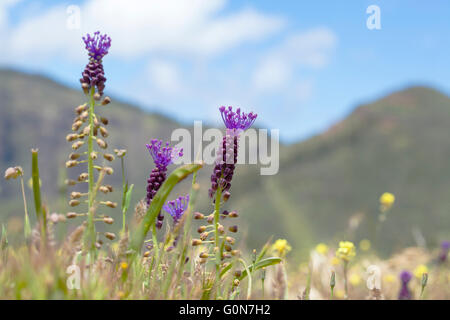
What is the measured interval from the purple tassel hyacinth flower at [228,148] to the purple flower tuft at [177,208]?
399mm

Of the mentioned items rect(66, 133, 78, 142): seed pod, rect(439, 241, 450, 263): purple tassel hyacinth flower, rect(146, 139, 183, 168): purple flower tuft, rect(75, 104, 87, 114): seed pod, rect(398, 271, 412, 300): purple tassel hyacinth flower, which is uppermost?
rect(75, 104, 87, 114): seed pod

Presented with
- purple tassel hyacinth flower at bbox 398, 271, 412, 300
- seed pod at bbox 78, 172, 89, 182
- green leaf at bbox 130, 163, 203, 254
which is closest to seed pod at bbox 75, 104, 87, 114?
seed pod at bbox 78, 172, 89, 182

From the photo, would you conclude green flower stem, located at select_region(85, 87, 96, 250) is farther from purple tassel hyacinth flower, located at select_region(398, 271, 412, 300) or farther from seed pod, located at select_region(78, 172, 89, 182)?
purple tassel hyacinth flower, located at select_region(398, 271, 412, 300)

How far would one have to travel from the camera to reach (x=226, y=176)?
10.4 ft

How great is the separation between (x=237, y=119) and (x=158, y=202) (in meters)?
0.69

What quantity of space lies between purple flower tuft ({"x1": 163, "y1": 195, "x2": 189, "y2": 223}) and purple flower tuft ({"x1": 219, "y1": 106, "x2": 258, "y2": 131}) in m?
0.65

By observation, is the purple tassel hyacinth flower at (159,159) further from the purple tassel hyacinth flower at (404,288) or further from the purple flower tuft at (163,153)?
the purple tassel hyacinth flower at (404,288)

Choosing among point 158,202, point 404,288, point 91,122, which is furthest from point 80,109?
point 404,288

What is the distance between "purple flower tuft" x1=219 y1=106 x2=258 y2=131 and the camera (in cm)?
316

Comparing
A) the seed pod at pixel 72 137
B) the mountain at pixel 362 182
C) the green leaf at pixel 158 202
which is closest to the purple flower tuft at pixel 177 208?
the green leaf at pixel 158 202

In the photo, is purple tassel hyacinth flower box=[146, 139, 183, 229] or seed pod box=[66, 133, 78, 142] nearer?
seed pod box=[66, 133, 78, 142]

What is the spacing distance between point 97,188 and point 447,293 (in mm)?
5194

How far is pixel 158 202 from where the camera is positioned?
309 centimetres

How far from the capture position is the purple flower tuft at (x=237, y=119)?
3160 mm
